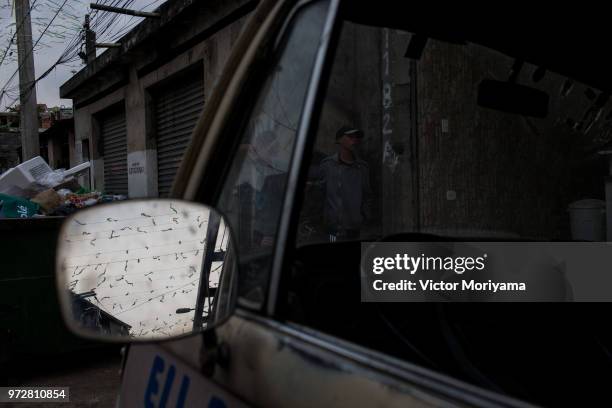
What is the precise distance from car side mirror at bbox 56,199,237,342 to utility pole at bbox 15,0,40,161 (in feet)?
39.0

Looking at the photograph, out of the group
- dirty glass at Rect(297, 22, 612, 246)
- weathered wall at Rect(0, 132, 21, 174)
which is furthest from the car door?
weathered wall at Rect(0, 132, 21, 174)

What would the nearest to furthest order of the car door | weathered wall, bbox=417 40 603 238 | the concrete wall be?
the car door → weathered wall, bbox=417 40 603 238 → the concrete wall

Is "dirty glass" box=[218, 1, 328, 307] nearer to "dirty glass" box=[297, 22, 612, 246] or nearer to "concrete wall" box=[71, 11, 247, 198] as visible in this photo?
"dirty glass" box=[297, 22, 612, 246]

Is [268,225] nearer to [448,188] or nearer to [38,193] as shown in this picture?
[448,188]

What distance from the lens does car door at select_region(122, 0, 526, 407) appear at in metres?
0.78

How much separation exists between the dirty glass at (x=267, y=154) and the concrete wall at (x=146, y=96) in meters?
7.49

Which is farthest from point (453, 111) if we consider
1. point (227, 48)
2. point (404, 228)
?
point (227, 48)

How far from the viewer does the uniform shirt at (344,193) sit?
1.29m

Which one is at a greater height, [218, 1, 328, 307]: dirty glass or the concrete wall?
the concrete wall

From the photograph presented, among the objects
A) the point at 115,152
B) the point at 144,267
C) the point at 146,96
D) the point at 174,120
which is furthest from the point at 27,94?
the point at 144,267

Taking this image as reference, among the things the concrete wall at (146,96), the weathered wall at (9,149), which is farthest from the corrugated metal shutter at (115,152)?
the weathered wall at (9,149)

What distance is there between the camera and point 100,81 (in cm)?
1480

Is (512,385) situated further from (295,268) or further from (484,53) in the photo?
(484,53)

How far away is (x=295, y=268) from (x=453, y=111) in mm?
1222
